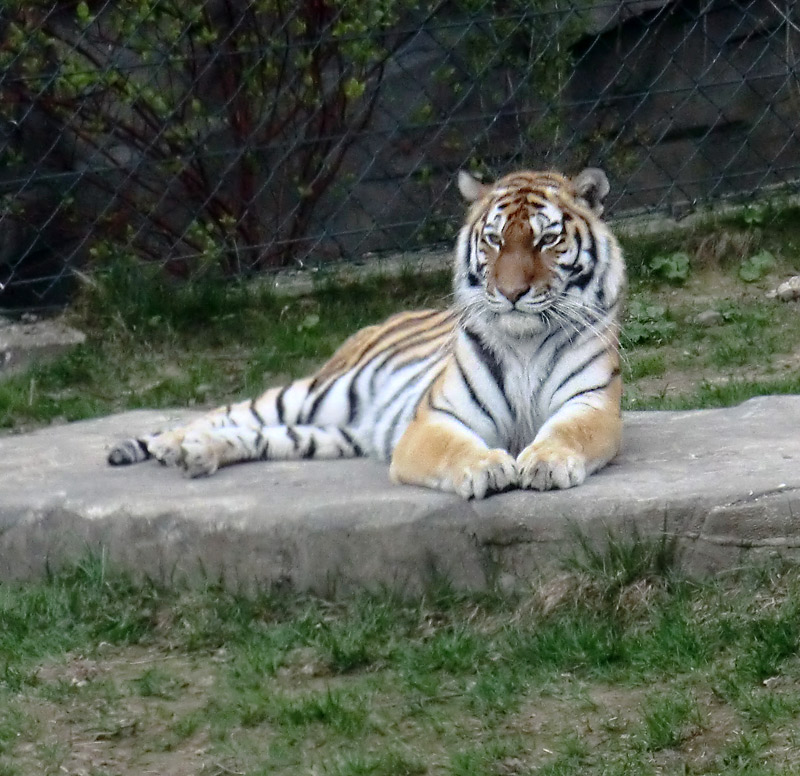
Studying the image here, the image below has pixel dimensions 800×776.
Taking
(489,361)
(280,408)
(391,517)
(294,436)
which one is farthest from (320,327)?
(391,517)

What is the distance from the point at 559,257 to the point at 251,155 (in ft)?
10.2

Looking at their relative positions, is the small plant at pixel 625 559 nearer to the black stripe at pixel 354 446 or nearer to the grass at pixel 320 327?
the black stripe at pixel 354 446

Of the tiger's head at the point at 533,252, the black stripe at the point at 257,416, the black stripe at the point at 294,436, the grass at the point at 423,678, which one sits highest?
the tiger's head at the point at 533,252

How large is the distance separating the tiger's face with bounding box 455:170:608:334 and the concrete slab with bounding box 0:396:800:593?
536 mm

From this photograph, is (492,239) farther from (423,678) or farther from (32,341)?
(32,341)

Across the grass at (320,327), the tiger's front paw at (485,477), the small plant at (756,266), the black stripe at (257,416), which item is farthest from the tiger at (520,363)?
the small plant at (756,266)

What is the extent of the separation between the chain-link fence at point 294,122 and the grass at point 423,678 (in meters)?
3.34

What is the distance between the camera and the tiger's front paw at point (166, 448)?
495 cm

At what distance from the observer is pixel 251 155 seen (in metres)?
7.25

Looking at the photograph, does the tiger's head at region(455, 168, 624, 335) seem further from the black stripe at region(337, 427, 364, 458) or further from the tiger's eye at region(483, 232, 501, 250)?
the black stripe at region(337, 427, 364, 458)

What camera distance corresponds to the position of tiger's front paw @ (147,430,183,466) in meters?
4.95

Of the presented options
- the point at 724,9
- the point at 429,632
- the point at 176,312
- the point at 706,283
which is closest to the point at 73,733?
the point at 429,632

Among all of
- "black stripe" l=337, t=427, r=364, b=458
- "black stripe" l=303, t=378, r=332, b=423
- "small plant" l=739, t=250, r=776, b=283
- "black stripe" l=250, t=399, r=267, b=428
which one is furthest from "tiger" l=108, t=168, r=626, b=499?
"small plant" l=739, t=250, r=776, b=283

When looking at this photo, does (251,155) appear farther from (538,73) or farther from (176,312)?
(538,73)
